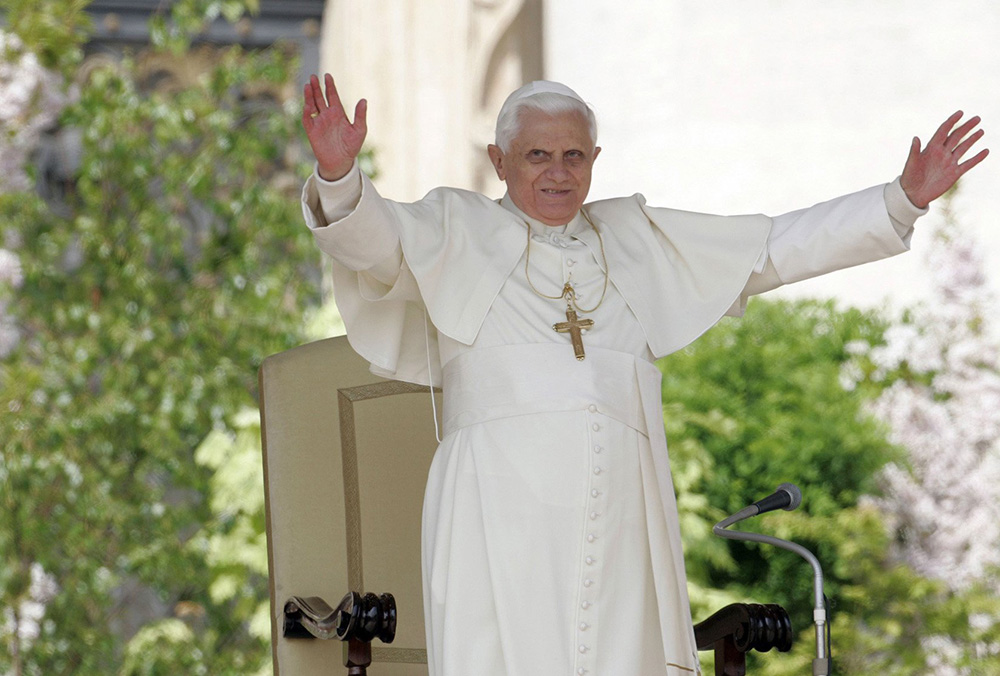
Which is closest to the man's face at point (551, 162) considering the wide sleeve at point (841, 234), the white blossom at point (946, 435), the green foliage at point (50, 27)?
the wide sleeve at point (841, 234)

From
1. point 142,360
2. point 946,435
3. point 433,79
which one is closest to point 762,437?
point 946,435

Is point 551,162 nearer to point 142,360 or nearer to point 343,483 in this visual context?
point 343,483

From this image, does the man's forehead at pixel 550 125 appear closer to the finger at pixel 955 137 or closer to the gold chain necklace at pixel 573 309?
the gold chain necklace at pixel 573 309

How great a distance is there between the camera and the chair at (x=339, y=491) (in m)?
3.71

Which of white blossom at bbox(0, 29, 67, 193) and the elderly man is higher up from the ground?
white blossom at bbox(0, 29, 67, 193)

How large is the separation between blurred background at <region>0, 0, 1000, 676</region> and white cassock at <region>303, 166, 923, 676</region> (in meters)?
2.46

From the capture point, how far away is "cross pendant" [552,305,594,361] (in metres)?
3.07

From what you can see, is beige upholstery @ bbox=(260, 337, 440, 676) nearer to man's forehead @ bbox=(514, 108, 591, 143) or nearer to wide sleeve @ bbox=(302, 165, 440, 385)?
wide sleeve @ bbox=(302, 165, 440, 385)

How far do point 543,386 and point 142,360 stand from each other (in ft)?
11.0

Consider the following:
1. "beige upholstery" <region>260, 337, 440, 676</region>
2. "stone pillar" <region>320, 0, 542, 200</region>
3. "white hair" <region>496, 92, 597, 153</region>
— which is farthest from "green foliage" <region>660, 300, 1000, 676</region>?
"white hair" <region>496, 92, 597, 153</region>

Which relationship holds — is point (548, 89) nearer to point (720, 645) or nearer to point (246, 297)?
point (720, 645)

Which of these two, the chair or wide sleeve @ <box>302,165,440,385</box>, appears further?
the chair

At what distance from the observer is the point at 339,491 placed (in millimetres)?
3818

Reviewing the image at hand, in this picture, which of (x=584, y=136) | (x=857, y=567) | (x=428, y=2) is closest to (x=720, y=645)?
(x=584, y=136)
